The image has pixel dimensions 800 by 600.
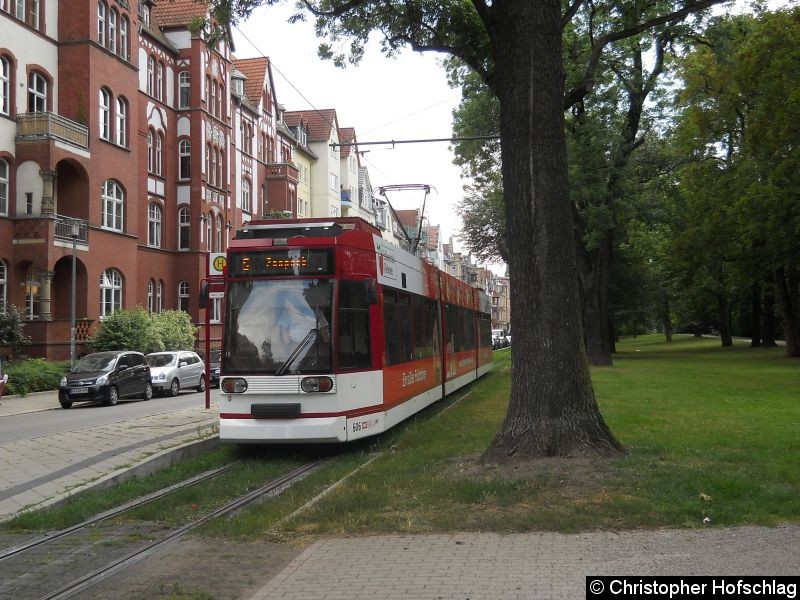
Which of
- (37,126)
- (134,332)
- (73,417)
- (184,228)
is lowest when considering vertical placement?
(73,417)

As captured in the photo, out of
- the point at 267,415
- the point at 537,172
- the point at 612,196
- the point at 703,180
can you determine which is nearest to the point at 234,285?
the point at 267,415

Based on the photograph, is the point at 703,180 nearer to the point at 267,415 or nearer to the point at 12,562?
the point at 267,415

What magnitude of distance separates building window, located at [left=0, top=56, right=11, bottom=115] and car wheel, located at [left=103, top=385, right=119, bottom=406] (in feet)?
39.8

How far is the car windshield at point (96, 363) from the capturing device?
79.5ft

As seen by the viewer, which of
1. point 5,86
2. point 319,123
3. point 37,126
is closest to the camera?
point 5,86

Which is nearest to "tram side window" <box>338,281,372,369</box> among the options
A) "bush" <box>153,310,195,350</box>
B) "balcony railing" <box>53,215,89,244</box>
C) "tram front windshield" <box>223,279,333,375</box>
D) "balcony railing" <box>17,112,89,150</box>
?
"tram front windshield" <box>223,279,333,375</box>

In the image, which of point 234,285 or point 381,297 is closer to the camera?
point 234,285

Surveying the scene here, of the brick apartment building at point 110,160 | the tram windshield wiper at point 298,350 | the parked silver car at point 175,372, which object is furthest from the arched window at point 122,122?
the tram windshield wiper at point 298,350

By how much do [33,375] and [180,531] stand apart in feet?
72.5

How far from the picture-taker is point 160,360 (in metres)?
29.0

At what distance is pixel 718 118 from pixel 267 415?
26.3m

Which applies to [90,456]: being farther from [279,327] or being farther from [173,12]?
[173,12]

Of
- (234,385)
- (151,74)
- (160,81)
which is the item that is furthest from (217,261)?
(160,81)

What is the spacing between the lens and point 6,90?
2898cm
